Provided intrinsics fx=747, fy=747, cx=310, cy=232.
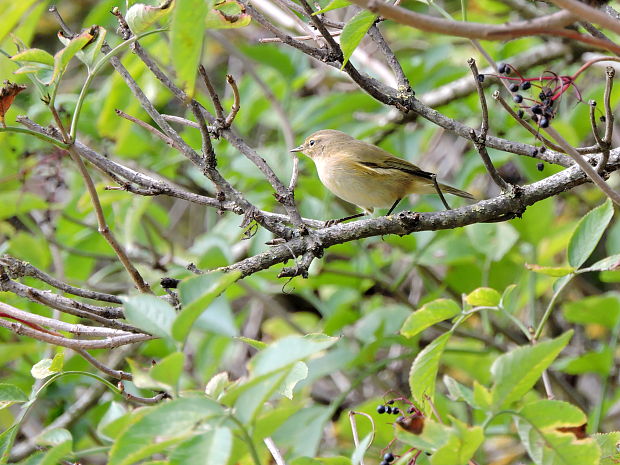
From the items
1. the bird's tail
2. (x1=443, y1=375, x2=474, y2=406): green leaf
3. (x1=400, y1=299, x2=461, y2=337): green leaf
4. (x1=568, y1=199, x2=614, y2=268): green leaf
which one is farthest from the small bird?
(x1=443, y1=375, x2=474, y2=406): green leaf

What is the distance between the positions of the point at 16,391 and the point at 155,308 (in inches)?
24.1

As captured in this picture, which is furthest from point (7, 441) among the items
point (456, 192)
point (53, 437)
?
point (456, 192)

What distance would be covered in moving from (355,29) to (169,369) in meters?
0.97

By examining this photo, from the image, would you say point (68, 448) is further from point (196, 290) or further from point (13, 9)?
point (13, 9)

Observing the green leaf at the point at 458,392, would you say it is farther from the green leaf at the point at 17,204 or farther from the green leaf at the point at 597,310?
the green leaf at the point at 17,204

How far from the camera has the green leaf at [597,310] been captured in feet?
12.6

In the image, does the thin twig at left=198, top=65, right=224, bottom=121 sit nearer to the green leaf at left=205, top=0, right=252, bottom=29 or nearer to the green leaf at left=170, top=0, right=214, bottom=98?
the green leaf at left=205, top=0, right=252, bottom=29

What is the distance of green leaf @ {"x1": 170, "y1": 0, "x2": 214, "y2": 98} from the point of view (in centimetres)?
132

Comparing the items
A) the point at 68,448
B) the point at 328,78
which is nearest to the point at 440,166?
the point at 328,78

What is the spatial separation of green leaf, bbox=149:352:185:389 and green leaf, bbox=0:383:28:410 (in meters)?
0.66

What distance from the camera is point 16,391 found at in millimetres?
1762

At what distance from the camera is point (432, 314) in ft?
6.80

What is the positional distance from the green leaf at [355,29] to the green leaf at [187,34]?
472mm

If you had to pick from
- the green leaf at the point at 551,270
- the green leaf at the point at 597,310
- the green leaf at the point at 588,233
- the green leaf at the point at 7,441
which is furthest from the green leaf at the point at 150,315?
the green leaf at the point at 597,310
